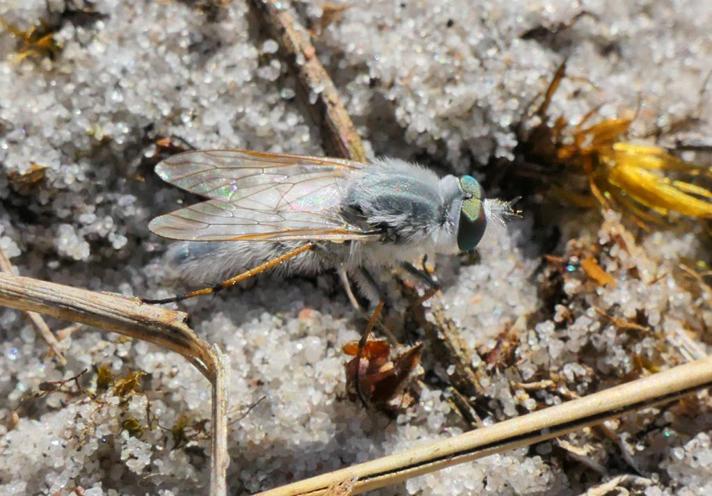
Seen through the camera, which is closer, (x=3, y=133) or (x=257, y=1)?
(x=3, y=133)

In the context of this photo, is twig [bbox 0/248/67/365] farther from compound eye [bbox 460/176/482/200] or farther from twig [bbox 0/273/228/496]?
compound eye [bbox 460/176/482/200]

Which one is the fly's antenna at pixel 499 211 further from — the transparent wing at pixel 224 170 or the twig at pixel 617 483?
the twig at pixel 617 483

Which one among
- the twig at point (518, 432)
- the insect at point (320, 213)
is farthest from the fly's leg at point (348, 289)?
the twig at point (518, 432)

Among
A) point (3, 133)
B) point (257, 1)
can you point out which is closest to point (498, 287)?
point (257, 1)

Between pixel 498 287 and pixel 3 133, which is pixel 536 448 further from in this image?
pixel 3 133

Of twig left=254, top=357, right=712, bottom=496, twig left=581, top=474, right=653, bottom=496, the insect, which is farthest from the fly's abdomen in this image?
twig left=581, top=474, right=653, bottom=496

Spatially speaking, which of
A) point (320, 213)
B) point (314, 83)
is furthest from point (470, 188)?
point (314, 83)

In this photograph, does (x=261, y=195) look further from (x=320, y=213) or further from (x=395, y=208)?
(x=395, y=208)
